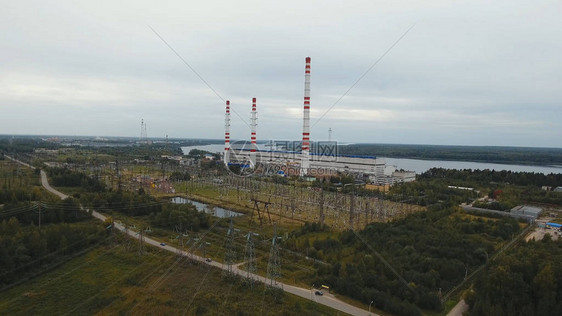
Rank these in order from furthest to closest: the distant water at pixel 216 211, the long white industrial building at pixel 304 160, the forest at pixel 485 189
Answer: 1. the long white industrial building at pixel 304 160
2. the forest at pixel 485 189
3. the distant water at pixel 216 211

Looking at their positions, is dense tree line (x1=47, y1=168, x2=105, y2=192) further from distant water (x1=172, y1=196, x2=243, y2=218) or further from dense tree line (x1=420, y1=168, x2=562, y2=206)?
dense tree line (x1=420, y1=168, x2=562, y2=206)

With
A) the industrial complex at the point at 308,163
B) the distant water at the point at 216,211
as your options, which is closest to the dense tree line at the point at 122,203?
the distant water at the point at 216,211

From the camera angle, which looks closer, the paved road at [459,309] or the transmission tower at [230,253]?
the paved road at [459,309]

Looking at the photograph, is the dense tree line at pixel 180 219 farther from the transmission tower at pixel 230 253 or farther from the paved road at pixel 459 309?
the paved road at pixel 459 309

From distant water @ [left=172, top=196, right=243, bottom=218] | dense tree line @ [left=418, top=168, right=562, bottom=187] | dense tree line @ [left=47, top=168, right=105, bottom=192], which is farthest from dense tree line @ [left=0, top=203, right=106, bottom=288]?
dense tree line @ [left=418, top=168, right=562, bottom=187]

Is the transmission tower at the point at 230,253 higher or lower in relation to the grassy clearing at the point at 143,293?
higher

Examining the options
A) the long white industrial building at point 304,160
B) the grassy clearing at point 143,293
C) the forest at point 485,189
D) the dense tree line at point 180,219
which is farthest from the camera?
the long white industrial building at point 304,160

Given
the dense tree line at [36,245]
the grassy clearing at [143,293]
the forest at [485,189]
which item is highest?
the forest at [485,189]
